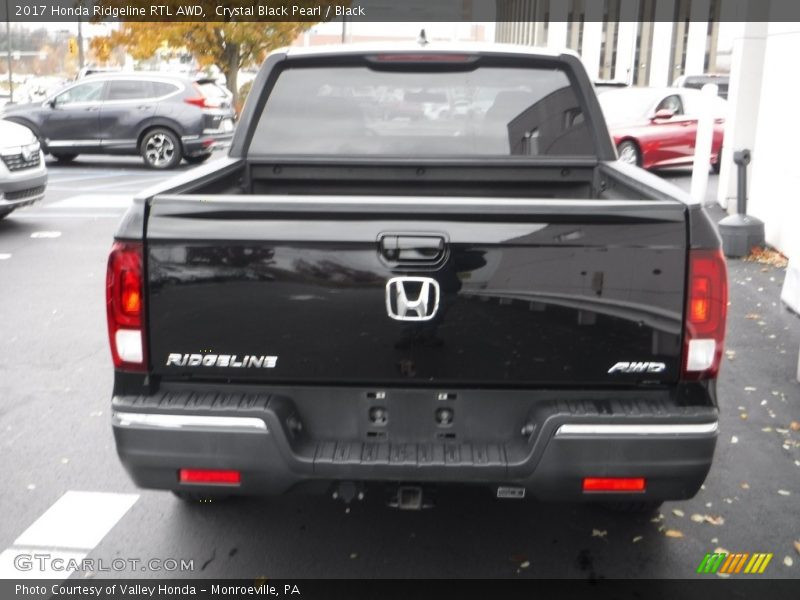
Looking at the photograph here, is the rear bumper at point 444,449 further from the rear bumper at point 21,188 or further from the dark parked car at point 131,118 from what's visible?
the dark parked car at point 131,118

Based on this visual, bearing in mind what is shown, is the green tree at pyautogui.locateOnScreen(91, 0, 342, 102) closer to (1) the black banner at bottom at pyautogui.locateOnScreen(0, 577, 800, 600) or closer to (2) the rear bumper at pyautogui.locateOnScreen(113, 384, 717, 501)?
(1) the black banner at bottom at pyautogui.locateOnScreen(0, 577, 800, 600)

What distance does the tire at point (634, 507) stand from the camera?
4.02m

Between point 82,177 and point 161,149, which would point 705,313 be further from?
point 161,149

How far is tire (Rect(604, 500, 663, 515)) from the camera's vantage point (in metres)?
4.02

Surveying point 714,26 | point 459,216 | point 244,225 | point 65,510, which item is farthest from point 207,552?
point 714,26

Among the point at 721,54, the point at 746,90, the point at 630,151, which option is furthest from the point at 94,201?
the point at 721,54

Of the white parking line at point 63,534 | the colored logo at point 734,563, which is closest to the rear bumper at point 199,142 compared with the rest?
the white parking line at point 63,534

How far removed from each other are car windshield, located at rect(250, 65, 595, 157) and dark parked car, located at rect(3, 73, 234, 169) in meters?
14.5

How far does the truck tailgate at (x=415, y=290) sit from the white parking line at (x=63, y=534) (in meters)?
1.12

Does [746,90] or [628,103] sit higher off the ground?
[746,90]

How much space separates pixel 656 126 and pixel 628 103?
0.85 metres

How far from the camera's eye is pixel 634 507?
406 cm

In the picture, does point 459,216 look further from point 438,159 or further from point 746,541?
point 746,541

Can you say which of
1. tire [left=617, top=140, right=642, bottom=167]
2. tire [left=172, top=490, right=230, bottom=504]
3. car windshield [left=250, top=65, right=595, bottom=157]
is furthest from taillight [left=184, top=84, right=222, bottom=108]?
tire [left=172, top=490, right=230, bottom=504]
